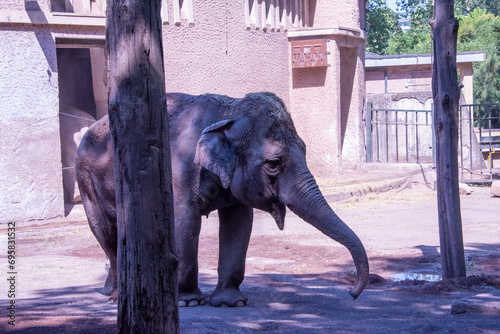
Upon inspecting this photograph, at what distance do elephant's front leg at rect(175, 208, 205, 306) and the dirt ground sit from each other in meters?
0.16

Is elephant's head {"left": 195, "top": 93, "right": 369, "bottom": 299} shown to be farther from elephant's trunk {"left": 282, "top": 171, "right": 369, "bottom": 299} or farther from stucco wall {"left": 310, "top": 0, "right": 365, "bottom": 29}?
stucco wall {"left": 310, "top": 0, "right": 365, "bottom": 29}

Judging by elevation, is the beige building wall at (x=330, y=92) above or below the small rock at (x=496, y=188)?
above

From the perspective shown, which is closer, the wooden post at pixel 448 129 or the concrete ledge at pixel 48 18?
the wooden post at pixel 448 129

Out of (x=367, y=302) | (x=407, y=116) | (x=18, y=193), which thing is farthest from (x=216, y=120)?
(x=407, y=116)

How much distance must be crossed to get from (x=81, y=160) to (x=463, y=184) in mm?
10378

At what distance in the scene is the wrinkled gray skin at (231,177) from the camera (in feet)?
16.2

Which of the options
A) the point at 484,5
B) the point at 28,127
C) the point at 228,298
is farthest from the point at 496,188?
the point at 484,5

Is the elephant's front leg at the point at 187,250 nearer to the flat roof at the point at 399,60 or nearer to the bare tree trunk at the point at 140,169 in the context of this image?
the bare tree trunk at the point at 140,169

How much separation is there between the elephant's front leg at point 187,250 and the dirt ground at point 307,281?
0.54 ft

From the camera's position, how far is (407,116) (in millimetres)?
Answer: 18750

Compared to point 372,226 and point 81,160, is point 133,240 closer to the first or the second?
point 81,160

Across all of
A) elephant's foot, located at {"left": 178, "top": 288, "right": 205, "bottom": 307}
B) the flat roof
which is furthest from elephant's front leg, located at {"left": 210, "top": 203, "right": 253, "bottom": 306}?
the flat roof

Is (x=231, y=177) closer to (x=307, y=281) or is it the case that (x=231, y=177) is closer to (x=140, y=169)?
(x=140, y=169)

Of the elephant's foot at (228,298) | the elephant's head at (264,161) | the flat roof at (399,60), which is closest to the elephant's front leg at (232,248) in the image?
the elephant's foot at (228,298)
